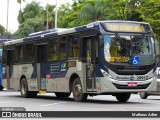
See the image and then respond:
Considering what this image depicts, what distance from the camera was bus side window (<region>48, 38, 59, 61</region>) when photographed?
77.7 ft

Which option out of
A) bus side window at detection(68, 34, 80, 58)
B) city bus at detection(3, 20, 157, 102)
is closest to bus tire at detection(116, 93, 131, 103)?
city bus at detection(3, 20, 157, 102)

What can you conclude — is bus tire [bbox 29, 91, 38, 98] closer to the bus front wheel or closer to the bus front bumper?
the bus front wheel

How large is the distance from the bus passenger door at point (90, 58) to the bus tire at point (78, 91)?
1.56ft

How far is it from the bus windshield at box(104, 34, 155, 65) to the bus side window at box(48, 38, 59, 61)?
387cm

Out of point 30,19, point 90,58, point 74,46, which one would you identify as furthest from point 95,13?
point 90,58

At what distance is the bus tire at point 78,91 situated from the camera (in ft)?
70.0

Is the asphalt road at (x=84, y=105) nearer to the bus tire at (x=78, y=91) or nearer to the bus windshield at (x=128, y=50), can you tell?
the bus tire at (x=78, y=91)

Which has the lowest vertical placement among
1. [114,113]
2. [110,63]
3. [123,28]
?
[114,113]

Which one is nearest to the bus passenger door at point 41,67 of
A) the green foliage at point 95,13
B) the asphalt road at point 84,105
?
the asphalt road at point 84,105

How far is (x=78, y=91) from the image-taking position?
2153 cm

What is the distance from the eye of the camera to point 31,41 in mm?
26781

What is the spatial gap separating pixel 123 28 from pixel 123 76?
76.6 inches

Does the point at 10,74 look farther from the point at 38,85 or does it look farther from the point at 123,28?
the point at 123,28

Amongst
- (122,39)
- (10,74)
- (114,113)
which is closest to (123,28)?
(122,39)
